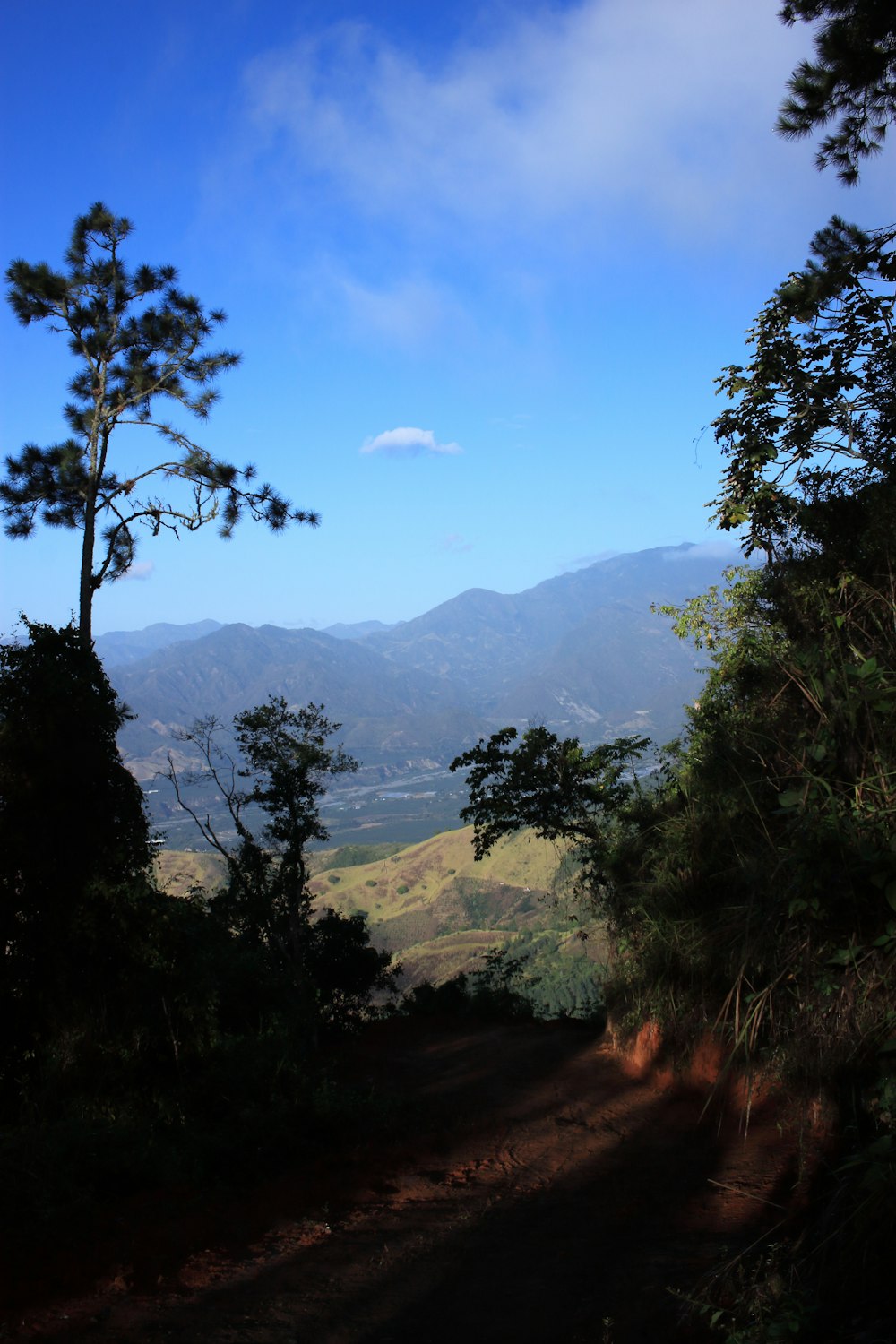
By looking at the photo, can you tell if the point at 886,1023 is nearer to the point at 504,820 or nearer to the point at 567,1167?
the point at 567,1167

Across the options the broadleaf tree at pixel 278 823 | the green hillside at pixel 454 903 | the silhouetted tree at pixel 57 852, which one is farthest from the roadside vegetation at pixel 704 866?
the green hillside at pixel 454 903

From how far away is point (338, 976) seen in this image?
17.8m

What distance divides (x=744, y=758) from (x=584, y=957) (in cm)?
3511

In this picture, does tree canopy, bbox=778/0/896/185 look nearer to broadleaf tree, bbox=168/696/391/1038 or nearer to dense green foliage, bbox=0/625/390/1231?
dense green foliage, bbox=0/625/390/1231

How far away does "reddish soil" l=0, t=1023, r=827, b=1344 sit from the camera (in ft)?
13.1

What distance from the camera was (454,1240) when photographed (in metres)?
5.26

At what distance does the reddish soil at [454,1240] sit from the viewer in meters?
3.99

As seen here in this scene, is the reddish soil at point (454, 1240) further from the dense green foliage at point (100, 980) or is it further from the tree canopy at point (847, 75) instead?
the tree canopy at point (847, 75)

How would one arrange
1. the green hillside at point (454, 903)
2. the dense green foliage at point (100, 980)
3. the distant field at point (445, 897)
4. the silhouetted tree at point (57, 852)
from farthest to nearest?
the distant field at point (445, 897)
the green hillside at point (454, 903)
the silhouetted tree at point (57, 852)
the dense green foliage at point (100, 980)

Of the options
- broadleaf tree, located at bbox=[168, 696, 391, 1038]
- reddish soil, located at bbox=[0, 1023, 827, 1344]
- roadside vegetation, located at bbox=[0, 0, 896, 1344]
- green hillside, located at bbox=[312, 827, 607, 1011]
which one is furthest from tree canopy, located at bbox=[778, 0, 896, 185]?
green hillside, located at bbox=[312, 827, 607, 1011]

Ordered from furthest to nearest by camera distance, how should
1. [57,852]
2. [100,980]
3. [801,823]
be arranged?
1. [57,852]
2. [100,980]
3. [801,823]

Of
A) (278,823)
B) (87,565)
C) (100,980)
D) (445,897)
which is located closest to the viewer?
(100,980)

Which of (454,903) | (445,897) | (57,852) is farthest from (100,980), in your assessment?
(445,897)

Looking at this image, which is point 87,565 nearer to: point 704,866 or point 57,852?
point 57,852
